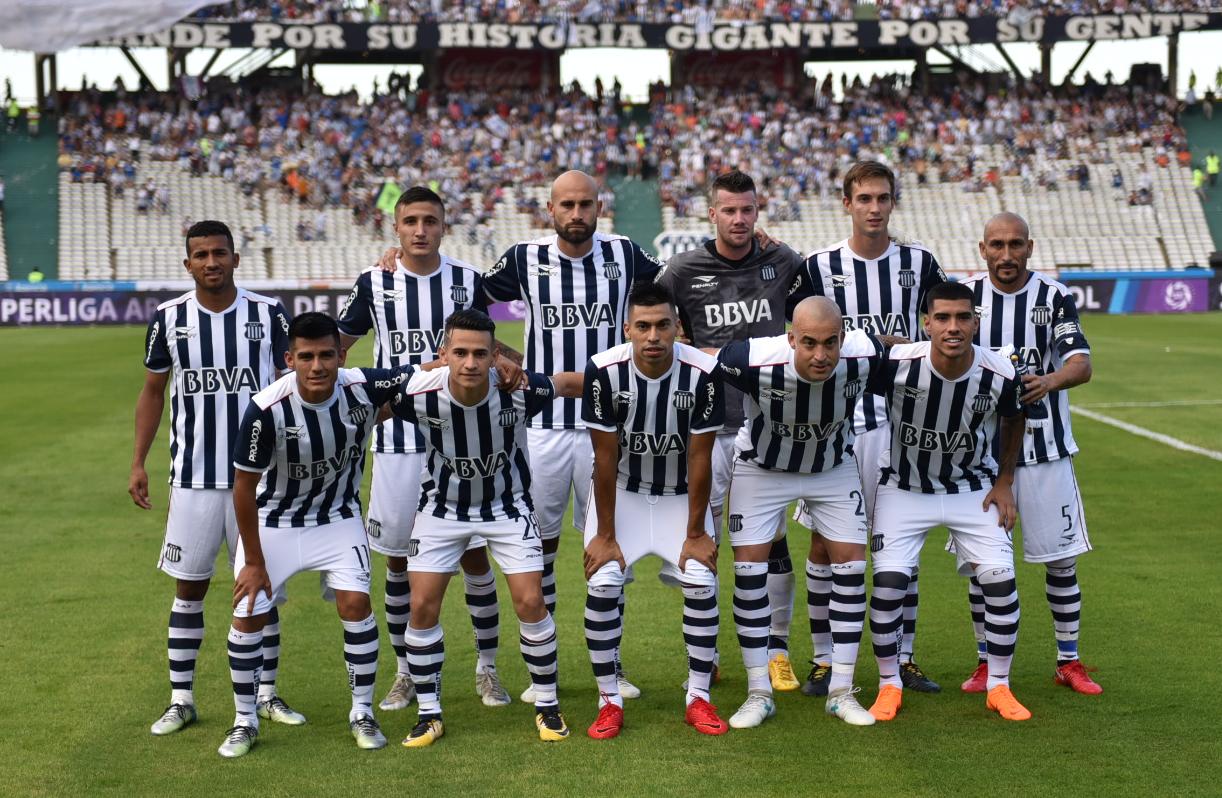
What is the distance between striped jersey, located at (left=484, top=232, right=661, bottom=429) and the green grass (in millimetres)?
1560

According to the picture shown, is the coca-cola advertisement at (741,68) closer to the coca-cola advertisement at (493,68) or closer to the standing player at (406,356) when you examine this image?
the coca-cola advertisement at (493,68)

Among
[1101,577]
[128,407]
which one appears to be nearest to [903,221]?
[128,407]

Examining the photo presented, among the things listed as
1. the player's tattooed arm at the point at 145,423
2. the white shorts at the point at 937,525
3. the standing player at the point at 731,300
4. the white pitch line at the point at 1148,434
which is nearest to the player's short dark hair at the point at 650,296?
the standing player at the point at 731,300

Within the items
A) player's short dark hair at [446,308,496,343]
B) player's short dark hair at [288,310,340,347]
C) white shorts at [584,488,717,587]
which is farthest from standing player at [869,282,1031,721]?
player's short dark hair at [288,310,340,347]

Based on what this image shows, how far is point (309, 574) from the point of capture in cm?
945

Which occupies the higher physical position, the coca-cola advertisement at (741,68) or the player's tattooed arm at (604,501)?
the coca-cola advertisement at (741,68)

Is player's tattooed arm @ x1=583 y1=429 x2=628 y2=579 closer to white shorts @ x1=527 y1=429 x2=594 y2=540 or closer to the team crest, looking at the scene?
white shorts @ x1=527 y1=429 x2=594 y2=540

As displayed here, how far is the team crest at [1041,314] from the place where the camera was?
6742 millimetres

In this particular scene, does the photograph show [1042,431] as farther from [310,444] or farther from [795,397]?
[310,444]

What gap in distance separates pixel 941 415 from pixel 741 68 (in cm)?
4340

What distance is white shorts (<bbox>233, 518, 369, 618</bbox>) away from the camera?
242 inches

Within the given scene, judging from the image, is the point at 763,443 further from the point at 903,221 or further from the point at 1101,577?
Answer: the point at 903,221

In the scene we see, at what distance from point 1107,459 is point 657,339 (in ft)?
29.1

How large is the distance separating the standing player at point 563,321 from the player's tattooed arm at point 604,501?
2.24 ft
